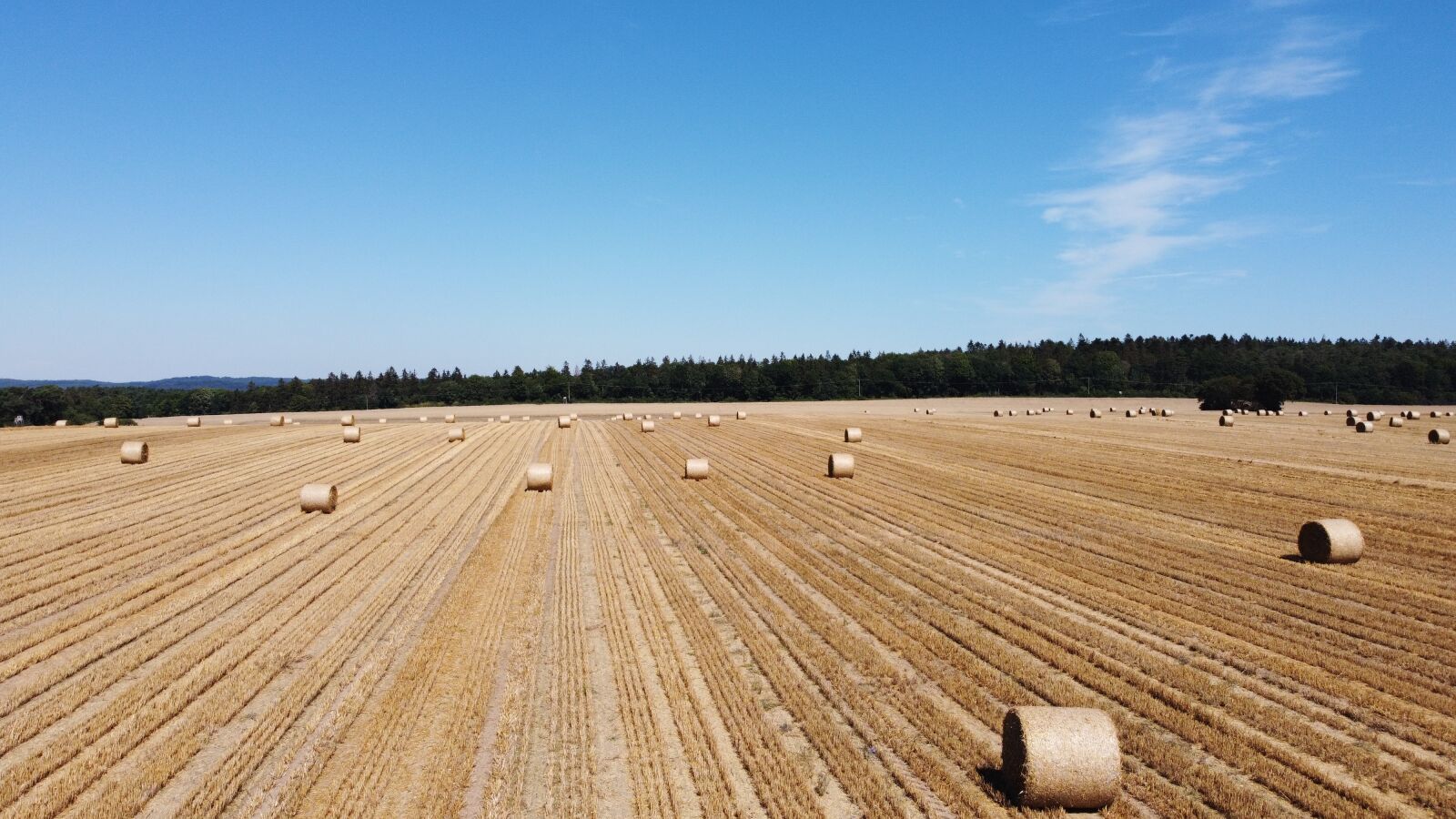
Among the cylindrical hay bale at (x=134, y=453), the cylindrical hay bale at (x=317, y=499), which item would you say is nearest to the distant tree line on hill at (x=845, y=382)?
the cylindrical hay bale at (x=134, y=453)

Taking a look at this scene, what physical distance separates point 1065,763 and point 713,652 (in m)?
4.80

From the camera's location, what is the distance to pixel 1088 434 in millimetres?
45469

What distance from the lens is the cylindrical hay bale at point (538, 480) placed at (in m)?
24.9

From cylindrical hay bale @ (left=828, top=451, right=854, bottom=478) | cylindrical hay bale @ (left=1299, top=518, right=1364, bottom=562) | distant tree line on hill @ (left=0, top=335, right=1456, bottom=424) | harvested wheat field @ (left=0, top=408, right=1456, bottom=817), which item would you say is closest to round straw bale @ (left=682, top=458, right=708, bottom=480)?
cylindrical hay bale @ (left=828, top=451, right=854, bottom=478)

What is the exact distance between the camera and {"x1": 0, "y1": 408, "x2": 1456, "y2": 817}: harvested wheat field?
7.20 m

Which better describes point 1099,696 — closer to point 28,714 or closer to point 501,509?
point 28,714

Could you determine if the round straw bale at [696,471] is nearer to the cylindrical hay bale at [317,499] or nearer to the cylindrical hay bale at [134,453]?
the cylindrical hay bale at [317,499]

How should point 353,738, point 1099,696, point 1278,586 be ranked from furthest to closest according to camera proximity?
point 1278,586
point 1099,696
point 353,738

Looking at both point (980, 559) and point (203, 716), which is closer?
point (203, 716)

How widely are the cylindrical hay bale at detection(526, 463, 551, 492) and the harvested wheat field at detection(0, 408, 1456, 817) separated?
203 cm

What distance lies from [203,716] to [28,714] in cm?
189

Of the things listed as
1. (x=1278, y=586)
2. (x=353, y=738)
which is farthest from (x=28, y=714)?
(x=1278, y=586)

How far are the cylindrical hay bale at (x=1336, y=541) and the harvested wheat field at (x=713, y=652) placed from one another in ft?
1.07

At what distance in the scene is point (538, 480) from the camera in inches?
979
